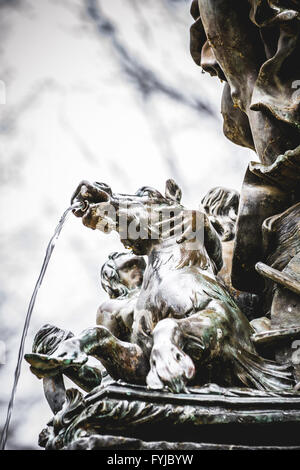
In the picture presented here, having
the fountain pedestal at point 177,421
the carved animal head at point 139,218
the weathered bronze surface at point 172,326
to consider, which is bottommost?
the fountain pedestal at point 177,421

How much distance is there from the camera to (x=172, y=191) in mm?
3979

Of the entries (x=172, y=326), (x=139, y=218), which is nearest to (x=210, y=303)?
(x=172, y=326)

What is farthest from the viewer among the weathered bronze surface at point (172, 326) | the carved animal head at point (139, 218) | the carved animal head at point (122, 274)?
the carved animal head at point (122, 274)

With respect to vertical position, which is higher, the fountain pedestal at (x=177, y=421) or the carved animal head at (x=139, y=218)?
the carved animal head at (x=139, y=218)

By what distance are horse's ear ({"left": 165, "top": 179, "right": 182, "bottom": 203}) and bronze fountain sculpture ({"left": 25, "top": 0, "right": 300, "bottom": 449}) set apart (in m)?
0.02

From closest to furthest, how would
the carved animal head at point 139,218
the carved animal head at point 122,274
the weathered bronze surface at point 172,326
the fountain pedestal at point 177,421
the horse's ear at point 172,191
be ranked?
the fountain pedestal at point 177,421 → the weathered bronze surface at point 172,326 → the carved animal head at point 139,218 → the horse's ear at point 172,191 → the carved animal head at point 122,274

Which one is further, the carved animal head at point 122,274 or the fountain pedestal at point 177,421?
the carved animal head at point 122,274

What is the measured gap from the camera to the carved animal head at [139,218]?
3.65m

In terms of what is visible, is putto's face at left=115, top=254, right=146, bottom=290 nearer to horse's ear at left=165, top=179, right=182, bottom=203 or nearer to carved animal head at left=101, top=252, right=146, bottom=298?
carved animal head at left=101, top=252, right=146, bottom=298

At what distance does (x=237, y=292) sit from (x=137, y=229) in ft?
3.11

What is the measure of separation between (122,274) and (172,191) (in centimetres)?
71

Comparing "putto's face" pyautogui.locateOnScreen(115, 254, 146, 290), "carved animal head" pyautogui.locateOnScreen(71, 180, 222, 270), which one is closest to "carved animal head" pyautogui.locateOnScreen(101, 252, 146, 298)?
"putto's face" pyautogui.locateOnScreen(115, 254, 146, 290)

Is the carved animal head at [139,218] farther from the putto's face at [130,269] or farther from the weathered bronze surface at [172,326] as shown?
the putto's face at [130,269]

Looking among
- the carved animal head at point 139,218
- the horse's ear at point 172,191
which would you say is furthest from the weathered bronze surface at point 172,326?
the horse's ear at point 172,191
